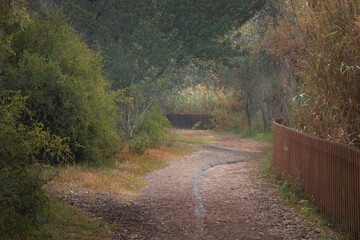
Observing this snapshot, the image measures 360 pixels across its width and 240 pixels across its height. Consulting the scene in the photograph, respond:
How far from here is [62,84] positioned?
49.1ft

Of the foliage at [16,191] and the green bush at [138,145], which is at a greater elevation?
the foliage at [16,191]

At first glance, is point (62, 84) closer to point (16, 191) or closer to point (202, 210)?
point (202, 210)

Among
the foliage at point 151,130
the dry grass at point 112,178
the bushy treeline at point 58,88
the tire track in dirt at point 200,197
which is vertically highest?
the bushy treeline at point 58,88

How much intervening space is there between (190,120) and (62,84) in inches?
1294

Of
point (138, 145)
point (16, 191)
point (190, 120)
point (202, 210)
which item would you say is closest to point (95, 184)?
point (202, 210)

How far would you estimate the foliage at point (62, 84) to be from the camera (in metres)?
14.6

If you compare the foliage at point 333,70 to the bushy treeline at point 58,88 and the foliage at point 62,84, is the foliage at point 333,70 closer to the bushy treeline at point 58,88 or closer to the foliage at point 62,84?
the bushy treeline at point 58,88

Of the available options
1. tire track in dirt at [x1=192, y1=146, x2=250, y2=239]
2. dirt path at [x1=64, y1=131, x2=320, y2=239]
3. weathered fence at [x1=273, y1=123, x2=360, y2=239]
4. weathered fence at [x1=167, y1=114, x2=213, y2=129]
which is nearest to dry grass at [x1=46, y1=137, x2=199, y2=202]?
A: dirt path at [x1=64, y1=131, x2=320, y2=239]

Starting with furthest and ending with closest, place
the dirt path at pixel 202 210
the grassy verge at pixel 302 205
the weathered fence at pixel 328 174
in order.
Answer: the dirt path at pixel 202 210
the grassy verge at pixel 302 205
the weathered fence at pixel 328 174

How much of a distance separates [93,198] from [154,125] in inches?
612

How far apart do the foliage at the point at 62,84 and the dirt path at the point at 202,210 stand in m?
1.85

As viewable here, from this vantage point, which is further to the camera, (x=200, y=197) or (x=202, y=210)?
(x=200, y=197)

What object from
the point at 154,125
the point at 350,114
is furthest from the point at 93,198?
the point at 154,125

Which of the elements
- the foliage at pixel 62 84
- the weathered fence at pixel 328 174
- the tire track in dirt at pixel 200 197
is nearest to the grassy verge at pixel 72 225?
the tire track in dirt at pixel 200 197
